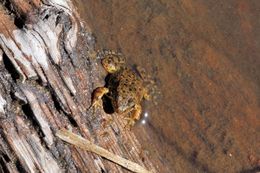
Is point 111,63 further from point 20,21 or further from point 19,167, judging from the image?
point 19,167

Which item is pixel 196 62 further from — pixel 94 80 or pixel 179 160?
pixel 94 80

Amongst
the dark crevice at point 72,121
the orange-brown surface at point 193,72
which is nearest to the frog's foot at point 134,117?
the orange-brown surface at point 193,72

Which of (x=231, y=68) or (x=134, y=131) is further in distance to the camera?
(x=231, y=68)

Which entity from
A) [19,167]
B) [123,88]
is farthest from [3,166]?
[123,88]

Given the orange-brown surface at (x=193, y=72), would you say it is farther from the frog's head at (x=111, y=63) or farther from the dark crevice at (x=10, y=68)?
the dark crevice at (x=10, y=68)

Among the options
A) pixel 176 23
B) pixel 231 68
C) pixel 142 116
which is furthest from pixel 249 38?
pixel 142 116
